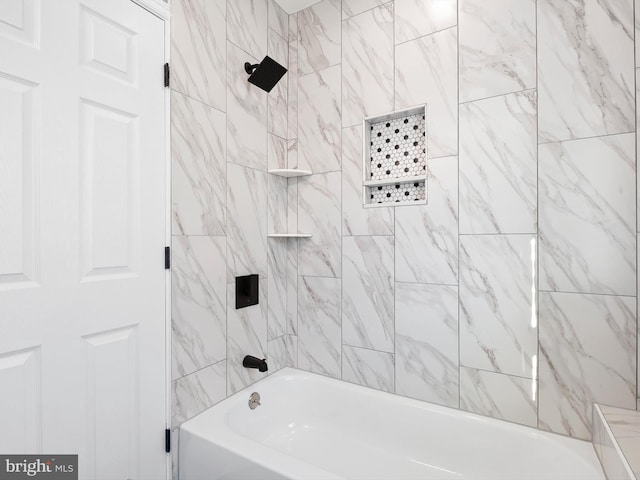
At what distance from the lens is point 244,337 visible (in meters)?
1.98

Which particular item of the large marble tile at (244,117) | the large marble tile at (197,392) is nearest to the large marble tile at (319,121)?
the large marble tile at (244,117)

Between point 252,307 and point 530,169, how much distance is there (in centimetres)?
160

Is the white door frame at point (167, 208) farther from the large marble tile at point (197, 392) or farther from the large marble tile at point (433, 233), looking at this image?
the large marble tile at point (433, 233)

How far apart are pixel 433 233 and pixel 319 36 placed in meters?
1.44

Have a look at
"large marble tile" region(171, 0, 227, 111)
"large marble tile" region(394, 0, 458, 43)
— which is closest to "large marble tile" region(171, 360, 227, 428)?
"large marble tile" region(171, 0, 227, 111)

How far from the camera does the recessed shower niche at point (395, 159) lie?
1901 millimetres

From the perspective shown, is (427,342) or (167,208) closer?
(167,208)

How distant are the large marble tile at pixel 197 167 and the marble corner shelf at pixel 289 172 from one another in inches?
14.1

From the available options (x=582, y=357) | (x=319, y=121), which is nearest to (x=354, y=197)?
(x=319, y=121)

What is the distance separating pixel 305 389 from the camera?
2.15 m

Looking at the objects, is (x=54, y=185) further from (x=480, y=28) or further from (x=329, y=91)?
(x=480, y=28)

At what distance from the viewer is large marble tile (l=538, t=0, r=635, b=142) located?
1420mm

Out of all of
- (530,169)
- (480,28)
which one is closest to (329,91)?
(480,28)

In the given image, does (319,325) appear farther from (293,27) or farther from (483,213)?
(293,27)
